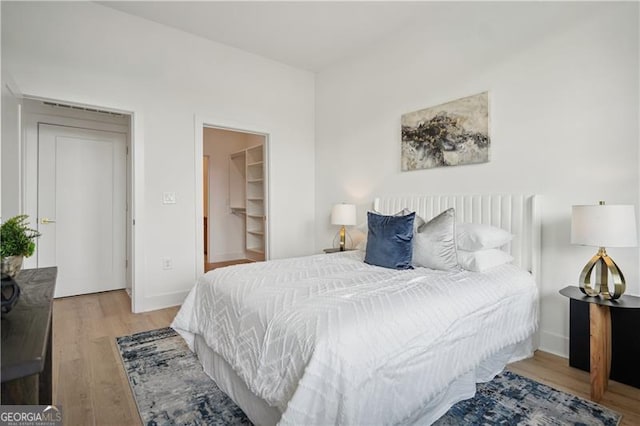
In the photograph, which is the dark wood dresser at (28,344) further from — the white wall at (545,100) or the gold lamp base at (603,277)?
the white wall at (545,100)

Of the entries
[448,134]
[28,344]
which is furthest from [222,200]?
[28,344]

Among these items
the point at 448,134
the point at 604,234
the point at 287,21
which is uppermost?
the point at 287,21

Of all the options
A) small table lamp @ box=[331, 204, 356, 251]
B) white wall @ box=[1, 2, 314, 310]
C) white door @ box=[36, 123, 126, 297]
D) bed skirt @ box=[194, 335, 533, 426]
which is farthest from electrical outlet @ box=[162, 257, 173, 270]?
small table lamp @ box=[331, 204, 356, 251]

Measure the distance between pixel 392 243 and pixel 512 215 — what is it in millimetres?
1016

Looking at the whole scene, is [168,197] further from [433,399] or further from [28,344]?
[433,399]

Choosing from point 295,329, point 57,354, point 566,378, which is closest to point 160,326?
point 57,354

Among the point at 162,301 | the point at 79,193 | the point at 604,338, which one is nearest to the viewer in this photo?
the point at 604,338

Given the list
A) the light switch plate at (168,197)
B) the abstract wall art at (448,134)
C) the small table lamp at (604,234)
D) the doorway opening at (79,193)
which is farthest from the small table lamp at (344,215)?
the doorway opening at (79,193)

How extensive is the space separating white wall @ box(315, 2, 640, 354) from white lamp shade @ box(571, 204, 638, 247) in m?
0.36

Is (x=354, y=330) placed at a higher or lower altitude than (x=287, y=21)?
lower

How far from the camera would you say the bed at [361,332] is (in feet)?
Result: 4.08

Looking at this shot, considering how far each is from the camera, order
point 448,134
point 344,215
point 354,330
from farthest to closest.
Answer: point 344,215, point 448,134, point 354,330

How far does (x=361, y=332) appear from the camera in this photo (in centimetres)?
133

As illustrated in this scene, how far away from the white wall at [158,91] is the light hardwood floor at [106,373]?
0.46 m
